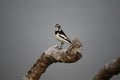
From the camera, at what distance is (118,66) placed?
1.32 m

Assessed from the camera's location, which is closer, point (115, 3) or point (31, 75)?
point (31, 75)

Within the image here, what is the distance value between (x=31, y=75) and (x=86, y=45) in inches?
30.1

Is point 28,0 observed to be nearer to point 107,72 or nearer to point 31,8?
point 31,8

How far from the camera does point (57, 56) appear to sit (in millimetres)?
1709

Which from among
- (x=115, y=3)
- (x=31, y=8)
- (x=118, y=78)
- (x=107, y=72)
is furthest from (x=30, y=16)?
(x=107, y=72)

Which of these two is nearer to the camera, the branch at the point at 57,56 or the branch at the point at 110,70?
the branch at the point at 110,70

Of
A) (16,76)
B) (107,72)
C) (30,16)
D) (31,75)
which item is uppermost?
(30,16)

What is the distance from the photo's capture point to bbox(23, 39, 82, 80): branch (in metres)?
1.57

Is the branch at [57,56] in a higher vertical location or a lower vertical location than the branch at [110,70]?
higher

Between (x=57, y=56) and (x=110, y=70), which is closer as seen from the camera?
(x=110, y=70)

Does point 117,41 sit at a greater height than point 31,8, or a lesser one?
lesser

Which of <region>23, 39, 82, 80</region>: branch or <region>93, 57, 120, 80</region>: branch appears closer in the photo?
<region>93, 57, 120, 80</region>: branch

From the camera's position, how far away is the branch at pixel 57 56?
5.15 ft

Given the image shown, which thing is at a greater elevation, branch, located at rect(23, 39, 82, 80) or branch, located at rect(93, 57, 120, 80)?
branch, located at rect(23, 39, 82, 80)
